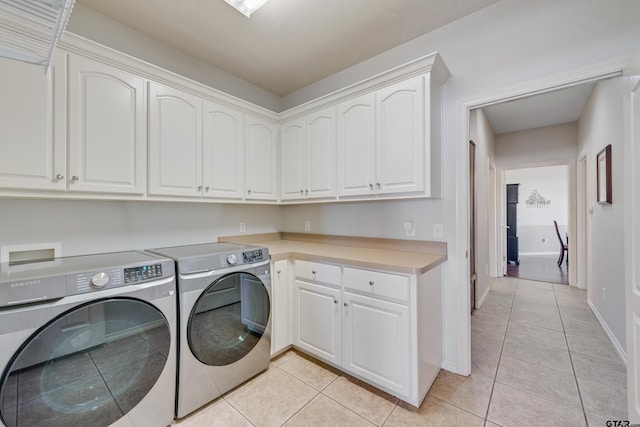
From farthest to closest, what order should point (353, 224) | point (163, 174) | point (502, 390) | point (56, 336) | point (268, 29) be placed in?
point (353, 224), point (268, 29), point (163, 174), point (502, 390), point (56, 336)

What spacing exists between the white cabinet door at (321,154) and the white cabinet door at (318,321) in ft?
2.77

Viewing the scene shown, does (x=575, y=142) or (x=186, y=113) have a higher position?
(x=575, y=142)

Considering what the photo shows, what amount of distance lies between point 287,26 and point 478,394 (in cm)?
294

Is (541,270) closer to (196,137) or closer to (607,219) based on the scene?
(607,219)

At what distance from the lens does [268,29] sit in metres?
2.05

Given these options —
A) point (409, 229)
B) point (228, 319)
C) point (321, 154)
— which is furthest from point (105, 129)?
point (409, 229)

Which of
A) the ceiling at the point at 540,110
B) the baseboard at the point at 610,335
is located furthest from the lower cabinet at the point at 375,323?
the ceiling at the point at 540,110

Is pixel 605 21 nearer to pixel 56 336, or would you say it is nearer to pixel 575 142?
pixel 56 336

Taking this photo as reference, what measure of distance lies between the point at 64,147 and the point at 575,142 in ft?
20.2

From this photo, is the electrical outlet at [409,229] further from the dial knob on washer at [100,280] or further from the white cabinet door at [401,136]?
the dial knob on washer at [100,280]

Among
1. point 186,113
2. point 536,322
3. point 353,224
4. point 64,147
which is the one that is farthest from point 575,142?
point 64,147

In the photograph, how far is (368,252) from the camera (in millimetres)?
2186

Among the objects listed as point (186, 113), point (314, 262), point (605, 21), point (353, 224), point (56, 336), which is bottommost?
point (56, 336)

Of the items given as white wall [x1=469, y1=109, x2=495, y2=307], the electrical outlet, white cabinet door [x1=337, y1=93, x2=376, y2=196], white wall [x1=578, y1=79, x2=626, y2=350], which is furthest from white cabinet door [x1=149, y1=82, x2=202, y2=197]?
white wall [x1=578, y1=79, x2=626, y2=350]
